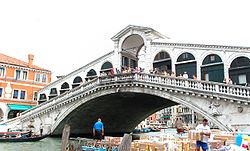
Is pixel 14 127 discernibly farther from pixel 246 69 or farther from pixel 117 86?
pixel 246 69

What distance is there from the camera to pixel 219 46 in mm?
17250

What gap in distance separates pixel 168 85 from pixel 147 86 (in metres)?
1.53

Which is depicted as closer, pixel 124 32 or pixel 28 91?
pixel 124 32

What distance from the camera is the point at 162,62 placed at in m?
20.2

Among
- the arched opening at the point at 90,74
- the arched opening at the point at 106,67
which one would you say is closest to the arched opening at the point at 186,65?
the arched opening at the point at 106,67

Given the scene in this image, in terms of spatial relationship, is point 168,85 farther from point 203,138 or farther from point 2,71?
point 2,71

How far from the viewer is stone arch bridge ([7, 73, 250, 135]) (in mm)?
14102

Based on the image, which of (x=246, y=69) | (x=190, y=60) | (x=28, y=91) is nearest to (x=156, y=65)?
(x=190, y=60)

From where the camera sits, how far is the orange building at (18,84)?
25.6 metres

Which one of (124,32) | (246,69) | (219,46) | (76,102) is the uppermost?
(124,32)

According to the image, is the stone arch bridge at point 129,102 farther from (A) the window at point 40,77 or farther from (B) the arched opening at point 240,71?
(A) the window at point 40,77

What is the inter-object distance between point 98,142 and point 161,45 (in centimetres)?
1239

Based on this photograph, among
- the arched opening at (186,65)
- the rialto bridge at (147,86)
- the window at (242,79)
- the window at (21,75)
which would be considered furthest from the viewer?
the window at (21,75)

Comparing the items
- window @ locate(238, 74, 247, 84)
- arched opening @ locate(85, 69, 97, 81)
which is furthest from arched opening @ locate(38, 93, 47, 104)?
window @ locate(238, 74, 247, 84)
